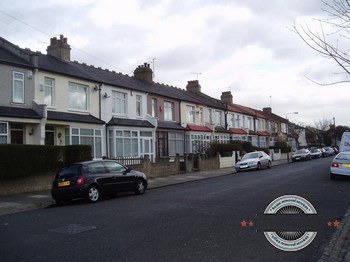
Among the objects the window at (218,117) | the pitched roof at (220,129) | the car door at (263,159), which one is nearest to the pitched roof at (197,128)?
the pitched roof at (220,129)

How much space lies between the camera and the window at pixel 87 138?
76.2ft

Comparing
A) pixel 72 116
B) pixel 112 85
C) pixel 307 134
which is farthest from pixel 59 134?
pixel 307 134

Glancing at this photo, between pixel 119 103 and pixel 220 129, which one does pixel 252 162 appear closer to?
pixel 119 103

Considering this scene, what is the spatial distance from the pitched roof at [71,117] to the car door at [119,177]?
8060 millimetres

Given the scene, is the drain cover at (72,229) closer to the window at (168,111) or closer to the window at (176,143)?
the window at (176,143)

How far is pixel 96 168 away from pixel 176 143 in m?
20.5

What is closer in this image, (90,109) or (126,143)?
(90,109)

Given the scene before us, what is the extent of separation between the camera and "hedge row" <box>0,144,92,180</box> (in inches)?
635

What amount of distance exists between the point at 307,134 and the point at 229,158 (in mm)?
66988

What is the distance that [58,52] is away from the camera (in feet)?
87.3

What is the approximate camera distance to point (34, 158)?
17.4m

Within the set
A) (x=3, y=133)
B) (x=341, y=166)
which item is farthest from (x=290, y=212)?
(x=3, y=133)

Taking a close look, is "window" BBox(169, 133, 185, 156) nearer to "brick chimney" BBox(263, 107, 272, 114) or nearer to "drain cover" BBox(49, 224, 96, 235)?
"drain cover" BBox(49, 224, 96, 235)

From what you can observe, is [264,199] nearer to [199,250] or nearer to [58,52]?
[199,250]
